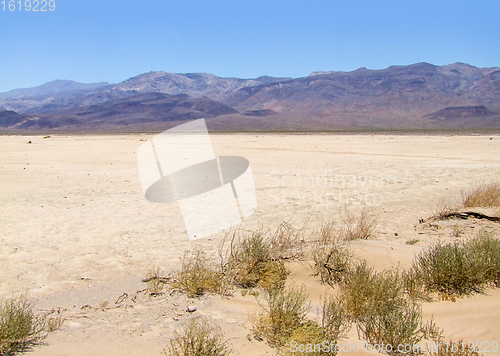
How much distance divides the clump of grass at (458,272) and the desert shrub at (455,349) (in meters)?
1.05

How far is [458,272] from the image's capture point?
4.52 metres

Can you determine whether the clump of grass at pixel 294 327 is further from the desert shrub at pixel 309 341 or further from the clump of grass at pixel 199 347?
the clump of grass at pixel 199 347

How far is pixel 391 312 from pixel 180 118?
151751 millimetres

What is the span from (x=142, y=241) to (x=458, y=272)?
5.08 metres

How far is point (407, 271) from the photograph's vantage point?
198 inches

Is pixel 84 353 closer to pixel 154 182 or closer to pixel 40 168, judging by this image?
pixel 154 182

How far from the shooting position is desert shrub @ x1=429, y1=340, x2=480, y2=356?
3.20 m

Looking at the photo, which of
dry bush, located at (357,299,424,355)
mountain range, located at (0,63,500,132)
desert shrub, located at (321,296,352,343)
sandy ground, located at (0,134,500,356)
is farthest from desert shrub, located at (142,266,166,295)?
mountain range, located at (0,63,500,132)

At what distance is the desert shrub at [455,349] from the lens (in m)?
3.20

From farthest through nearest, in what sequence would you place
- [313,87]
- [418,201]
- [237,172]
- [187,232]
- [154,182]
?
1. [313,87]
2. [237,172]
3. [154,182]
4. [418,201]
5. [187,232]

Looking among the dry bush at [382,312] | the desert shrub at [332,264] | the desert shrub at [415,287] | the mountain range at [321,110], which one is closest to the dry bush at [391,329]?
the dry bush at [382,312]

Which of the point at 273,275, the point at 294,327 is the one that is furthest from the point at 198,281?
the point at 294,327

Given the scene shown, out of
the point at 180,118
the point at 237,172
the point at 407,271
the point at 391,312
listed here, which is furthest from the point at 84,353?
the point at 180,118

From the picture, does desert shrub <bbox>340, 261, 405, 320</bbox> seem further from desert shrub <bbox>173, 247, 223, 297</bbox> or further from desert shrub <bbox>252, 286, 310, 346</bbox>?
desert shrub <bbox>173, 247, 223, 297</bbox>
